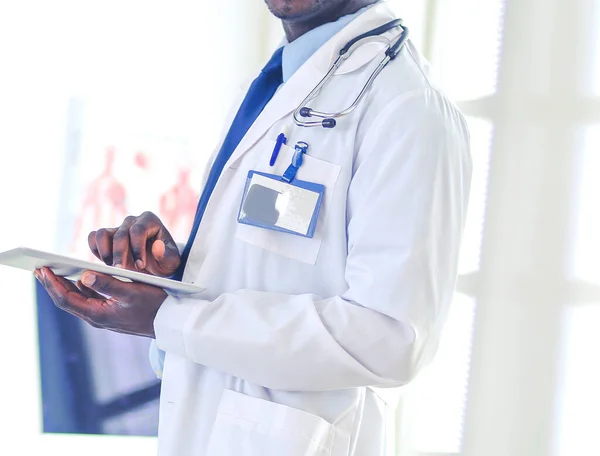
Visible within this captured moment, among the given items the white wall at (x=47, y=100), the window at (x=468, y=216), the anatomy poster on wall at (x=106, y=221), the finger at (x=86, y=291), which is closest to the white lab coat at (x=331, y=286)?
the finger at (x=86, y=291)

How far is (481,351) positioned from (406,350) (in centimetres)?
67

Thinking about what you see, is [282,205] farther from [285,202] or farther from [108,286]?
[108,286]

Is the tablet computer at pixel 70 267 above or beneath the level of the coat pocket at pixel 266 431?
above

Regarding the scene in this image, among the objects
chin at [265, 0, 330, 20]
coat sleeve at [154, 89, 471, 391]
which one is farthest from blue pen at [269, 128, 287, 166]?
chin at [265, 0, 330, 20]

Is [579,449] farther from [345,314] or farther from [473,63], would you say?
[473,63]

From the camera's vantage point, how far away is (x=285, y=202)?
1.03m

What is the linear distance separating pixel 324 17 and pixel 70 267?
619 millimetres

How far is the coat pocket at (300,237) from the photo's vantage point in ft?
3.39

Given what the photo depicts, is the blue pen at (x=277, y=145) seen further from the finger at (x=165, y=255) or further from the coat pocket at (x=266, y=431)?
the coat pocket at (x=266, y=431)

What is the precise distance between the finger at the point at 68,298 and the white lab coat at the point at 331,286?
100 mm

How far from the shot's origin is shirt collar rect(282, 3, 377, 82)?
46.5 inches

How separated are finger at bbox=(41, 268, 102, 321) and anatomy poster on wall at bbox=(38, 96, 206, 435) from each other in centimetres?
94

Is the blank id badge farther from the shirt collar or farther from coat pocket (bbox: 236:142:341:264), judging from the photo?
the shirt collar

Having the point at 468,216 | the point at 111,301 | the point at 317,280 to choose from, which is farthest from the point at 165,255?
the point at 468,216
